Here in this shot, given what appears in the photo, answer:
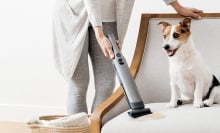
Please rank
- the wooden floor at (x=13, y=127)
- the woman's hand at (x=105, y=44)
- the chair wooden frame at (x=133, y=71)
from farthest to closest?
1. the wooden floor at (x=13, y=127)
2. the woman's hand at (x=105, y=44)
3. the chair wooden frame at (x=133, y=71)

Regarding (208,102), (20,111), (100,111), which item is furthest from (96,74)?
(20,111)

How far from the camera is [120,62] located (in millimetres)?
1498

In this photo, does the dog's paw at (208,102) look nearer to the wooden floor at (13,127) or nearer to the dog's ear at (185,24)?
the dog's ear at (185,24)

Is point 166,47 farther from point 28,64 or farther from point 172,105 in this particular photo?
point 28,64

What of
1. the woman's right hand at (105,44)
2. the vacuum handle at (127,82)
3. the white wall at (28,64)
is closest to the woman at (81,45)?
the woman's right hand at (105,44)

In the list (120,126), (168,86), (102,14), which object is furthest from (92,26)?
(120,126)

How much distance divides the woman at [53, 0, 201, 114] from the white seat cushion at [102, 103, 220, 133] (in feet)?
1.20

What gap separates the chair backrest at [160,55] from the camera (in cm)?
178

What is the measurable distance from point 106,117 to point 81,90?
34 centimetres

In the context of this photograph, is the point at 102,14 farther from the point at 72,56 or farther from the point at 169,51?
the point at 169,51

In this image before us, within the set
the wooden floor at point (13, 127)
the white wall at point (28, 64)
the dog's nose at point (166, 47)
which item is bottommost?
the wooden floor at point (13, 127)

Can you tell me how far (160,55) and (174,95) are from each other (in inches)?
10.0

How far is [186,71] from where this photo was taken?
1.62 meters

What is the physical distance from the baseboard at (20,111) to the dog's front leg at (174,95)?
4.06 feet
